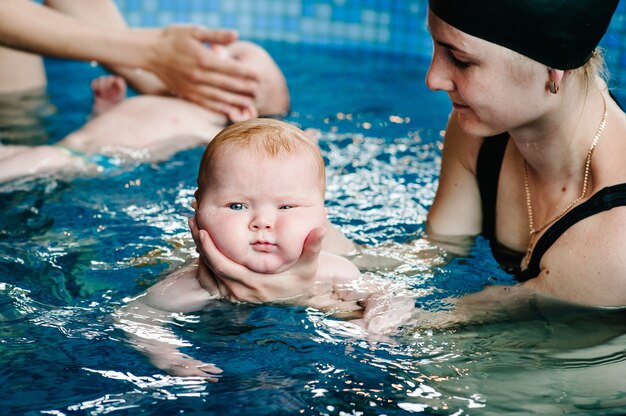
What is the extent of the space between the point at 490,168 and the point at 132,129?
6.54 ft

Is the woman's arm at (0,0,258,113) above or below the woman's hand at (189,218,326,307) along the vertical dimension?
above

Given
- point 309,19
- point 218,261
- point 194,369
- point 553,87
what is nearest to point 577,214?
point 553,87

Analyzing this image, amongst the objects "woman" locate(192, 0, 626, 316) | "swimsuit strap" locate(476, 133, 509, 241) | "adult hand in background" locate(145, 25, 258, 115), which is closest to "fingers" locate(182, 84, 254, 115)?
"adult hand in background" locate(145, 25, 258, 115)

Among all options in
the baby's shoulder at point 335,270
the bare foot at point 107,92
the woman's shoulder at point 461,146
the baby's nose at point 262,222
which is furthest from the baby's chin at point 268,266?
the bare foot at point 107,92

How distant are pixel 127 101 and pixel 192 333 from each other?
2.28 metres

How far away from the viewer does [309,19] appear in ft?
23.1

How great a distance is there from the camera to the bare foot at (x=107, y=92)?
15.4 ft

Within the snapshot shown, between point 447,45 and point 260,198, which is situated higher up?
point 447,45

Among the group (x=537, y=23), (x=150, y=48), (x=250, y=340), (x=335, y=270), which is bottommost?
(x=250, y=340)

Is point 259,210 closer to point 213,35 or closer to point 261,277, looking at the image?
point 261,277

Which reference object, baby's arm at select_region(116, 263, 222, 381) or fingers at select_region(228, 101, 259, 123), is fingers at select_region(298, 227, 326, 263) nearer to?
baby's arm at select_region(116, 263, 222, 381)

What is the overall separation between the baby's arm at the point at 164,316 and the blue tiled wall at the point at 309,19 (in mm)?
4517

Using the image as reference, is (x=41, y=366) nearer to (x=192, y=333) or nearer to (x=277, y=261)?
(x=192, y=333)

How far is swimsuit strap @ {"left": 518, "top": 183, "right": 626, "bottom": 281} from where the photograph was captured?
2473mm
